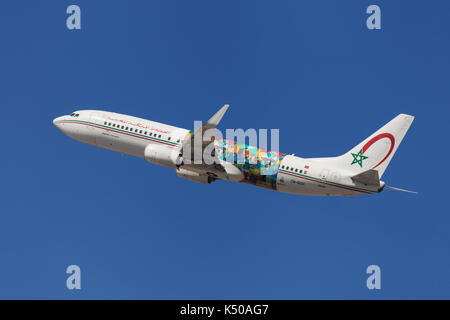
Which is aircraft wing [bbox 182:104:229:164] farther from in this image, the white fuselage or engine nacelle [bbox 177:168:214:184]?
engine nacelle [bbox 177:168:214:184]

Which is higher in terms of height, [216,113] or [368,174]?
[216,113]

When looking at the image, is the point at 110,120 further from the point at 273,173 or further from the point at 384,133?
the point at 384,133

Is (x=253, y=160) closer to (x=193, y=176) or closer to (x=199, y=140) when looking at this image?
(x=199, y=140)

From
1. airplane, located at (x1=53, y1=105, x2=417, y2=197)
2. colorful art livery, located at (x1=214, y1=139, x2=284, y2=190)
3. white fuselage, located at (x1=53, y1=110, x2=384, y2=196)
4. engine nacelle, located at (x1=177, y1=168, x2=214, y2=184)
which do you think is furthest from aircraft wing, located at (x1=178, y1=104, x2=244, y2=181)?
white fuselage, located at (x1=53, y1=110, x2=384, y2=196)

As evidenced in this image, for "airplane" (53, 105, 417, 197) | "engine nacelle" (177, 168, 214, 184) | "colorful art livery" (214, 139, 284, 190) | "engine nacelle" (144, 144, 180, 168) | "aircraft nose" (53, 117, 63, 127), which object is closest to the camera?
"airplane" (53, 105, 417, 197)

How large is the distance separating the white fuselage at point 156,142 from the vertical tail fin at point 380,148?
1579mm

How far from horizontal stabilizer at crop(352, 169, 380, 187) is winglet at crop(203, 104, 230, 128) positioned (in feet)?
40.2

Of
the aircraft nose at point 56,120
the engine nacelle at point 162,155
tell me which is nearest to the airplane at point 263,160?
the engine nacelle at point 162,155

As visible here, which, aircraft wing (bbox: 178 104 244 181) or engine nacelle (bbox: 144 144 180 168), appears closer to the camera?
aircraft wing (bbox: 178 104 244 181)

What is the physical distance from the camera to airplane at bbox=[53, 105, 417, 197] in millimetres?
72875

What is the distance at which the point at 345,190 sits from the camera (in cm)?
7269

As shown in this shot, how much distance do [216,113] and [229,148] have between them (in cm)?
613

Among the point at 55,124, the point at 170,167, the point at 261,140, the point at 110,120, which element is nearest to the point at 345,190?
the point at 261,140

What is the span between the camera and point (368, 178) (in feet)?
233
